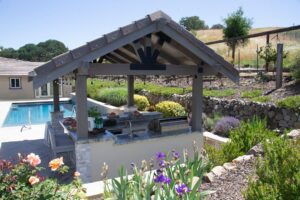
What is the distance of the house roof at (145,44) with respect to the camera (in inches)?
215

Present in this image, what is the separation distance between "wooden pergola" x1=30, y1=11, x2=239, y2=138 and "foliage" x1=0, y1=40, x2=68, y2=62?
65878 mm

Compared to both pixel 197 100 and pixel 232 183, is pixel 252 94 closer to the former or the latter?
pixel 197 100

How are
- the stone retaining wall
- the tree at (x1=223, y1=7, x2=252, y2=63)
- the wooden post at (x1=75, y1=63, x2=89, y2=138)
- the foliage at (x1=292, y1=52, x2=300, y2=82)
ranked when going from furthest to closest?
the tree at (x1=223, y1=7, x2=252, y2=63) < the foliage at (x1=292, y1=52, x2=300, y2=82) < the stone retaining wall < the wooden post at (x1=75, y1=63, x2=89, y2=138)

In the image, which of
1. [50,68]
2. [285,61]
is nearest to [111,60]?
[50,68]

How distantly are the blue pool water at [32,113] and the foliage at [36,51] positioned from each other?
48.6 metres

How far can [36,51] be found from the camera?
76.1 metres

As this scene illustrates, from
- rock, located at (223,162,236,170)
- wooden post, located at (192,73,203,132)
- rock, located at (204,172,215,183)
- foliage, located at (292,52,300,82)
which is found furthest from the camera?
foliage, located at (292,52,300,82)

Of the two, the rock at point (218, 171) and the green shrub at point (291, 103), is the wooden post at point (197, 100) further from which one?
the green shrub at point (291, 103)

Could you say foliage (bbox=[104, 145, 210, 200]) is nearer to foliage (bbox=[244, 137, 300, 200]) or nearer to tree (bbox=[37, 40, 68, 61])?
foliage (bbox=[244, 137, 300, 200])

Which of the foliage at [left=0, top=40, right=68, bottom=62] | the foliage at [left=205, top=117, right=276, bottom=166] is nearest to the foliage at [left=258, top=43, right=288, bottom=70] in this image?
the foliage at [left=205, top=117, right=276, bottom=166]

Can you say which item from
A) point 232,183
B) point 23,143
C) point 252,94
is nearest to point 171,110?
point 252,94

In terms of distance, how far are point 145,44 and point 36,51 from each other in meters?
77.6

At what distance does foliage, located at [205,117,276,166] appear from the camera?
5750mm

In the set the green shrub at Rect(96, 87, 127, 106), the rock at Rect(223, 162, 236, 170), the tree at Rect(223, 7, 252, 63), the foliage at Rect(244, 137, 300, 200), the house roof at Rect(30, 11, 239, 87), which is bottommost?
the rock at Rect(223, 162, 236, 170)
